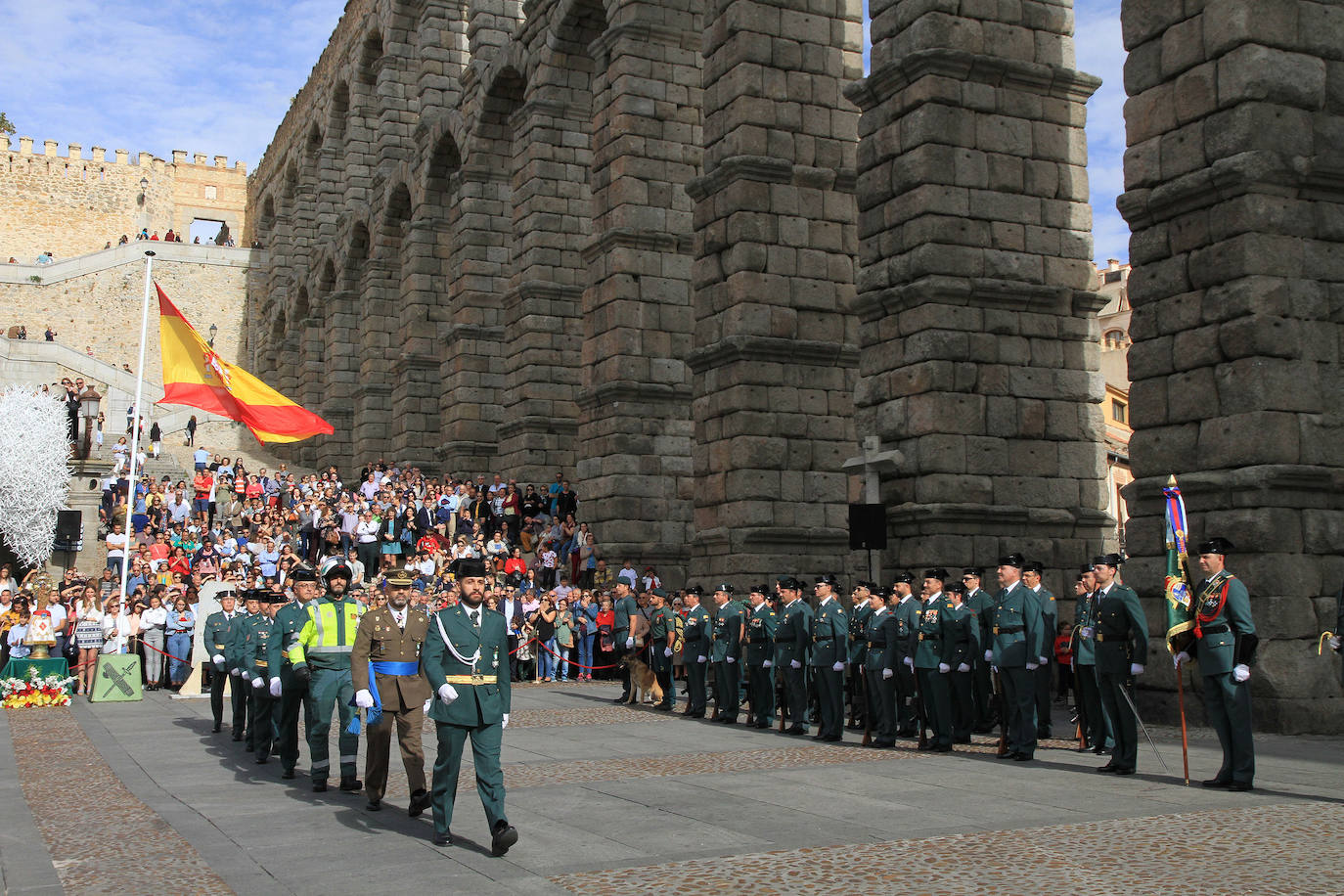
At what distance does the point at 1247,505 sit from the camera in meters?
10.4

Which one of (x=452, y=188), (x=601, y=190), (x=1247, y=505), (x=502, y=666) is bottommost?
(x=502, y=666)

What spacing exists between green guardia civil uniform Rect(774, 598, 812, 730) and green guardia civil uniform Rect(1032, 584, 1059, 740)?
2312mm

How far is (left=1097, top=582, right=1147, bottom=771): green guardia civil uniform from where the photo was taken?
8922 millimetres

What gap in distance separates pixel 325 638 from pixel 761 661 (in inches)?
195

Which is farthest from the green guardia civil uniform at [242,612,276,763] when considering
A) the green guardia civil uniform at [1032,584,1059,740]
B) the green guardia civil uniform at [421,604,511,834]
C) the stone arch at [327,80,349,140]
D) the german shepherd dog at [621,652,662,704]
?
the stone arch at [327,80,349,140]

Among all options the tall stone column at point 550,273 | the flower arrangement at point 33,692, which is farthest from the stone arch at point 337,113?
the flower arrangement at point 33,692

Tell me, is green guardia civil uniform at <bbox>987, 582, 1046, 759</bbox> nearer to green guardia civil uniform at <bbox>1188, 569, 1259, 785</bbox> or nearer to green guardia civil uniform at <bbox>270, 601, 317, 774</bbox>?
green guardia civil uniform at <bbox>1188, 569, 1259, 785</bbox>

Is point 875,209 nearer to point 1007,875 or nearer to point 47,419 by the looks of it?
point 1007,875

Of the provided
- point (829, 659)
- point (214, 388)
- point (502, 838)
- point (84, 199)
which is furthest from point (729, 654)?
point (84, 199)

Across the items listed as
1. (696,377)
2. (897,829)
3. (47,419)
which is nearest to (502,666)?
(897,829)

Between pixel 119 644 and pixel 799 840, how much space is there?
13391 millimetres

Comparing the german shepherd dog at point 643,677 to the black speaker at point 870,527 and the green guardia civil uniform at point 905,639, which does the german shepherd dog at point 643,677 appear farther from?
the green guardia civil uniform at point 905,639

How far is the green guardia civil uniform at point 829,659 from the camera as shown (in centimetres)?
1152

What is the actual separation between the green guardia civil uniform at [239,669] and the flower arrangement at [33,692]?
4.80m
